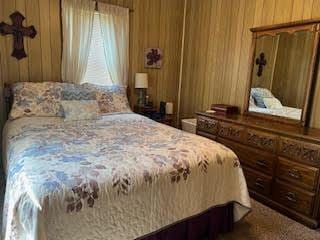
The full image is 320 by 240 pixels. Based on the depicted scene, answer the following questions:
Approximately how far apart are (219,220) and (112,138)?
1109 millimetres

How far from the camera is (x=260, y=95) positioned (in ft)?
10.2

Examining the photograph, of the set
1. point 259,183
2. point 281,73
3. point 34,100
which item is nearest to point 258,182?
point 259,183

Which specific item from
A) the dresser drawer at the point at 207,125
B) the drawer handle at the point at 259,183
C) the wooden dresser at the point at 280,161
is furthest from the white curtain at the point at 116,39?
the drawer handle at the point at 259,183

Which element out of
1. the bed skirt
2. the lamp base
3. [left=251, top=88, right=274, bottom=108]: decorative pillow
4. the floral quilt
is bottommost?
the bed skirt

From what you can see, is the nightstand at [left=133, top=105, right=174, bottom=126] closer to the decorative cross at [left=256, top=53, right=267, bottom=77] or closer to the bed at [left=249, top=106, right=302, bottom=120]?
the bed at [left=249, top=106, right=302, bottom=120]

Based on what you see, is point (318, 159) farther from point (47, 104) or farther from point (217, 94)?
point (47, 104)

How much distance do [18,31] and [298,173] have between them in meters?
3.45

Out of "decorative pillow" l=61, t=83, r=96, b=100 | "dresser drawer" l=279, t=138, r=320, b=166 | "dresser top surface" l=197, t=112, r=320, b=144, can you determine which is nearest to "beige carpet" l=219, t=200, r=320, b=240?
"dresser drawer" l=279, t=138, r=320, b=166

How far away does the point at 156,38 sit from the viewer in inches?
161

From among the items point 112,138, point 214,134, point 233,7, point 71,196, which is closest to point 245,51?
point 233,7

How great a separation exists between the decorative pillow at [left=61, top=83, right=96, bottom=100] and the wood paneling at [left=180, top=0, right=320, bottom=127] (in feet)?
5.93

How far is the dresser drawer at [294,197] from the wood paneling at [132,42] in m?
2.46

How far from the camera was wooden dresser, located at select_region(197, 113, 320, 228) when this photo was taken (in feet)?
7.17

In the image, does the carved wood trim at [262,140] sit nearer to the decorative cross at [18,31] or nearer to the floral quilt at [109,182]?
the floral quilt at [109,182]
